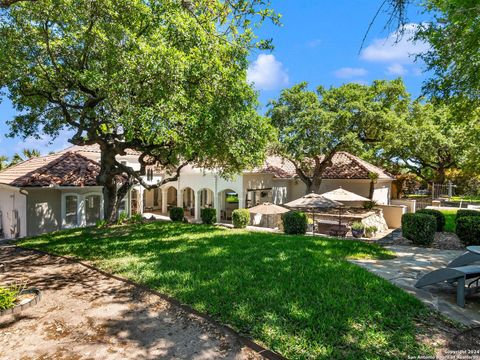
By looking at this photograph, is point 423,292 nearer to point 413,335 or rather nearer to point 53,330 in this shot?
point 413,335

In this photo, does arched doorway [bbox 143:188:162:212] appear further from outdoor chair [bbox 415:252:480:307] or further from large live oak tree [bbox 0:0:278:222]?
outdoor chair [bbox 415:252:480:307]

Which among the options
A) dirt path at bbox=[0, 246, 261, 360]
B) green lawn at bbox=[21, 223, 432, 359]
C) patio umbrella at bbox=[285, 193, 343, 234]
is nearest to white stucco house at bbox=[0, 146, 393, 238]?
green lawn at bbox=[21, 223, 432, 359]

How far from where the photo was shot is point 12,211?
19.0 meters

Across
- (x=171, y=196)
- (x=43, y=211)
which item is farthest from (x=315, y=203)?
(x=171, y=196)

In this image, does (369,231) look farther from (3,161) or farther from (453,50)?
(3,161)

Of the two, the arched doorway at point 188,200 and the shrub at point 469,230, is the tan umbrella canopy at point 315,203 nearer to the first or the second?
the shrub at point 469,230

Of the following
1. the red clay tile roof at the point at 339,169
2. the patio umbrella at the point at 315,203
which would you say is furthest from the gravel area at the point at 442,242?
the red clay tile roof at the point at 339,169

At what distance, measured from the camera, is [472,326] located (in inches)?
221

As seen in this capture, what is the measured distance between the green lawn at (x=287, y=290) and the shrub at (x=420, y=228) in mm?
2301

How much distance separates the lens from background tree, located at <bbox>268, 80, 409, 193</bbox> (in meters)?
22.6

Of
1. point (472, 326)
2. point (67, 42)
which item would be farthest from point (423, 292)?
point (67, 42)

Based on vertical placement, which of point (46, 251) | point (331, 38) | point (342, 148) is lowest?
point (46, 251)

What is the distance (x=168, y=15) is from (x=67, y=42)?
167 inches

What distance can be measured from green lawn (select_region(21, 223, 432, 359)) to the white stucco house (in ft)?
21.0
